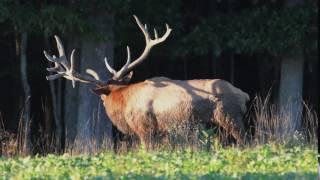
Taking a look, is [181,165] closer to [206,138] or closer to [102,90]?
[206,138]

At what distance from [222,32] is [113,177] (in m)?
11.6

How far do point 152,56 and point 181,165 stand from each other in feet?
43.7

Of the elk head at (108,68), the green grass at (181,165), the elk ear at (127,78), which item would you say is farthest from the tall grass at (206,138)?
the elk ear at (127,78)

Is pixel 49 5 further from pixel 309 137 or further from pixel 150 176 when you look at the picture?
pixel 150 176

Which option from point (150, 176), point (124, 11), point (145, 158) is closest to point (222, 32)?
point (124, 11)

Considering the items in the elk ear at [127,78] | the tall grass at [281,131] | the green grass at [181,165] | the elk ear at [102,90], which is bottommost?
the green grass at [181,165]

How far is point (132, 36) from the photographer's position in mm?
21047

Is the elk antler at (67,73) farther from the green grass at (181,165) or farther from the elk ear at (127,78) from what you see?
the green grass at (181,165)

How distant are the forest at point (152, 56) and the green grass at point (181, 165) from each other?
73.5 inches

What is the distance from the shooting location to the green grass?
28.7 ft

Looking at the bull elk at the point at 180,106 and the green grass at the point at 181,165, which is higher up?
the bull elk at the point at 180,106

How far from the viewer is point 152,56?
2291 centimetres

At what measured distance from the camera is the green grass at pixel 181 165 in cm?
873

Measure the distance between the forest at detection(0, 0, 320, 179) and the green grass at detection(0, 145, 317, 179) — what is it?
1.87 meters
